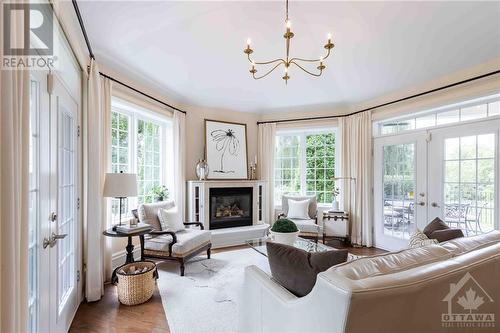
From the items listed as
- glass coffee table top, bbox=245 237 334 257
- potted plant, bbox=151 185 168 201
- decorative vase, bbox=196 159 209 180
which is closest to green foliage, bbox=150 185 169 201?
potted plant, bbox=151 185 168 201

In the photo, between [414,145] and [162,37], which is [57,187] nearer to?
[162,37]

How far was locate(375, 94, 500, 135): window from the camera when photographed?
323cm

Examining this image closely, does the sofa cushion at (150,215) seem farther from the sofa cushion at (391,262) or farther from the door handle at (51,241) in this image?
the sofa cushion at (391,262)

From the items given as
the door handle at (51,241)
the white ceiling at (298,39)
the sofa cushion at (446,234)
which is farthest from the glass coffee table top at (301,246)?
the white ceiling at (298,39)

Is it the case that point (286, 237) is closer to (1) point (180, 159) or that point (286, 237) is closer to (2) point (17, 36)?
(2) point (17, 36)

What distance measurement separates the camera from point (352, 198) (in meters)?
4.86

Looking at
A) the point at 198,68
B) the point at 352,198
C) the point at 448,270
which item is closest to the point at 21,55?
the point at 448,270

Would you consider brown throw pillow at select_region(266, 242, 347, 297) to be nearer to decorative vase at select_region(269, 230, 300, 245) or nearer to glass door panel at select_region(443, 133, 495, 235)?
decorative vase at select_region(269, 230, 300, 245)

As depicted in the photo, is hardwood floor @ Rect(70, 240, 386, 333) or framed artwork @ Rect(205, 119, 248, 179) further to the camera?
framed artwork @ Rect(205, 119, 248, 179)

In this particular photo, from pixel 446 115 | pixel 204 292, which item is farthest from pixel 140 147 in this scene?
pixel 446 115

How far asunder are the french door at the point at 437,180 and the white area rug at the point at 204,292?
2467mm

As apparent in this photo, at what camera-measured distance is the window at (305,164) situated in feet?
17.7

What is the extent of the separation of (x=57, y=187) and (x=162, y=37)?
2.04 m

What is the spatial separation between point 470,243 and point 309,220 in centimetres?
331
